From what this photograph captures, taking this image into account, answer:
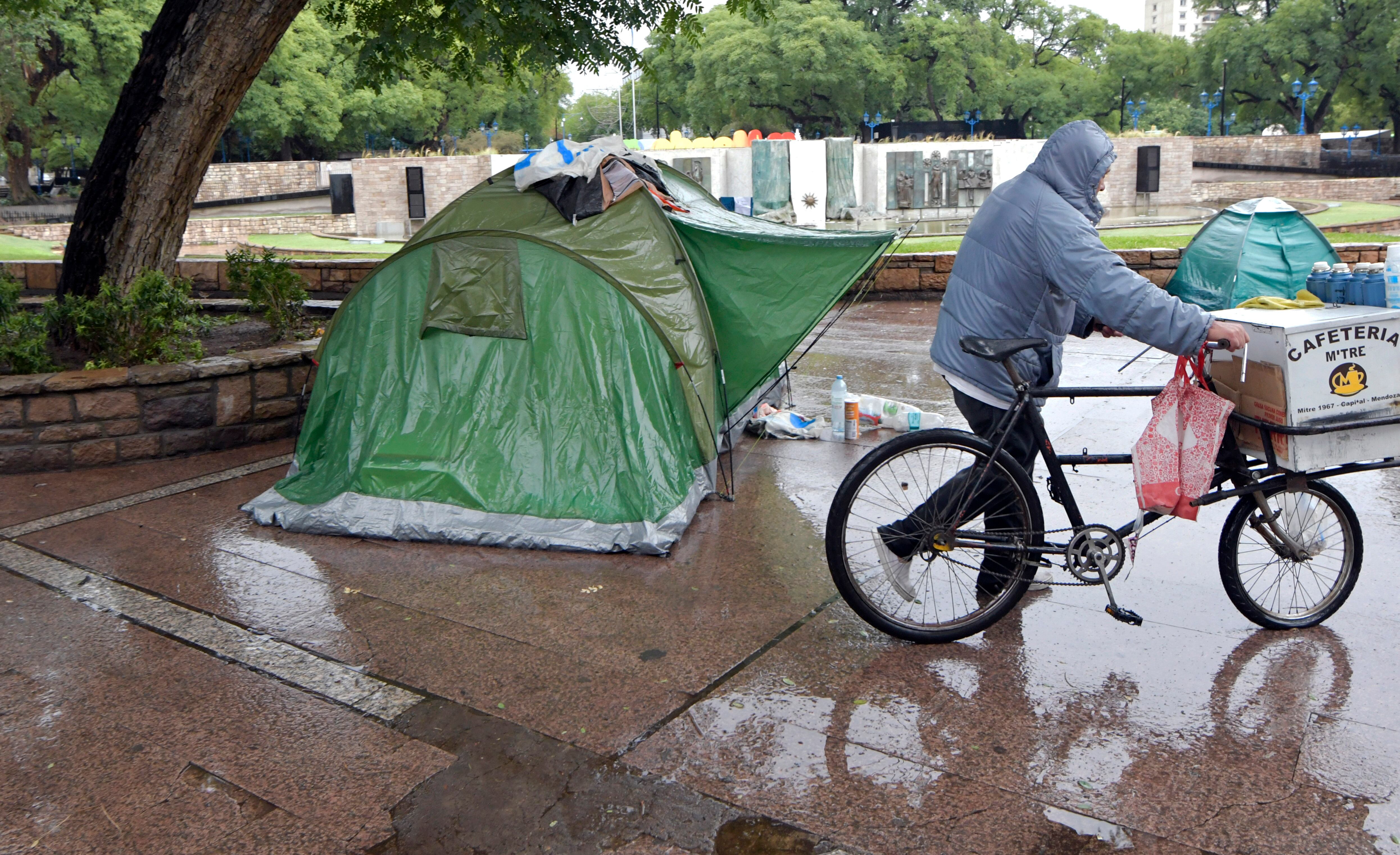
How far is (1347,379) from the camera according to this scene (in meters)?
3.52

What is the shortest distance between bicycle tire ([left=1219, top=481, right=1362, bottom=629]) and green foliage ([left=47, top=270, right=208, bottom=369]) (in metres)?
5.94

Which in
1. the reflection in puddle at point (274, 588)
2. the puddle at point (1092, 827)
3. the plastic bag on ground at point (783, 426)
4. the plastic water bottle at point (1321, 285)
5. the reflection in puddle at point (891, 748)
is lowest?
the puddle at point (1092, 827)

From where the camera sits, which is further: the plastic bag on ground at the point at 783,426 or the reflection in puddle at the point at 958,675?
the plastic bag on ground at the point at 783,426

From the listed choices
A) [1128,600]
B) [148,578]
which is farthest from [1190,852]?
[148,578]

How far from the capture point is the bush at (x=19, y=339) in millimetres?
6492

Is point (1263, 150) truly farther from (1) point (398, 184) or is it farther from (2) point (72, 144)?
(2) point (72, 144)

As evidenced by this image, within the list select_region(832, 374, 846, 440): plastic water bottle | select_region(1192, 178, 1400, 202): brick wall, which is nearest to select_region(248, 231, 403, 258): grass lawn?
select_region(832, 374, 846, 440): plastic water bottle

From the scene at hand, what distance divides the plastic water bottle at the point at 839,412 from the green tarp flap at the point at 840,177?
20.8m

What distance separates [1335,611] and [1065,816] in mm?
1819

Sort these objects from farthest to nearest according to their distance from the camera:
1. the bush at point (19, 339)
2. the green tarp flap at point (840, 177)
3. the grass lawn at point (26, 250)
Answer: the green tarp flap at point (840, 177) < the grass lawn at point (26, 250) < the bush at point (19, 339)

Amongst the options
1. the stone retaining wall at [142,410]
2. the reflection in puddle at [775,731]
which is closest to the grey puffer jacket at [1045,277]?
the reflection in puddle at [775,731]

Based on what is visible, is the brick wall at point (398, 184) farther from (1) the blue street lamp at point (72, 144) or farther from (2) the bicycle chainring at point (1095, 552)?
(2) the bicycle chainring at point (1095, 552)

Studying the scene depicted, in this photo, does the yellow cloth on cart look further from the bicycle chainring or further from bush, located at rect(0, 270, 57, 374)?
bush, located at rect(0, 270, 57, 374)

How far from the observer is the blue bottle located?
366cm
